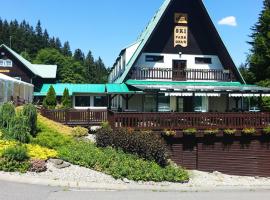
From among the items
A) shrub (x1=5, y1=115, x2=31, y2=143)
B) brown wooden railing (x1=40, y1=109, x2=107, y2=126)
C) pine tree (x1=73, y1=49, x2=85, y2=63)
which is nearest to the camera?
shrub (x1=5, y1=115, x2=31, y2=143)

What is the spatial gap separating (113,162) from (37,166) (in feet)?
9.89

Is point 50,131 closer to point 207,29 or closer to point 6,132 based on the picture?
point 6,132

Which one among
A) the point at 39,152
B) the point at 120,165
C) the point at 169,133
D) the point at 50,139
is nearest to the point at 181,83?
the point at 169,133

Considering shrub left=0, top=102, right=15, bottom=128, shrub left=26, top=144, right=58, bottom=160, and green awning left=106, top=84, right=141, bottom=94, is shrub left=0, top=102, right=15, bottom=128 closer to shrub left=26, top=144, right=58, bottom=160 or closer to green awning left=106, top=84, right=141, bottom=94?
shrub left=26, top=144, right=58, bottom=160

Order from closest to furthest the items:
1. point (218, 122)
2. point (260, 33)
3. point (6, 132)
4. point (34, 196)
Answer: point (34, 196) < point (6, 132) < point (218, 122) < point (260, 33)

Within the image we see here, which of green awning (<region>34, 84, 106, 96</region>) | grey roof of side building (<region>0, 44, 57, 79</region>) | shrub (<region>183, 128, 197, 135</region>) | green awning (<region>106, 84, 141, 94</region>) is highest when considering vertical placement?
grey roof of side building (<region>0, 44, 57, 79</region>)

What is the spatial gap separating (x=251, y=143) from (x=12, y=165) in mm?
15030

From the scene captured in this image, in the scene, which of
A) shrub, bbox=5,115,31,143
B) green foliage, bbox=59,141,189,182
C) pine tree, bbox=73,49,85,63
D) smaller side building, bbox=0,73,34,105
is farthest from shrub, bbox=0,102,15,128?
pine tree, bbox=73,49,85,63

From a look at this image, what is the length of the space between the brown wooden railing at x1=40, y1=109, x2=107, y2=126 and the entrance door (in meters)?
9.39

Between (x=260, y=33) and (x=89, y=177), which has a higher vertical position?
(x=260, y=33)

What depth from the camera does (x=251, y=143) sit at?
25.2 m

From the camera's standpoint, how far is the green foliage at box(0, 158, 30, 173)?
48.6 feet

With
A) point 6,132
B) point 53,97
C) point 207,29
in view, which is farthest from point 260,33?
point 6,132

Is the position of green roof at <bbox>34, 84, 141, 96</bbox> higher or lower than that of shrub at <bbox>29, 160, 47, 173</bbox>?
higher
